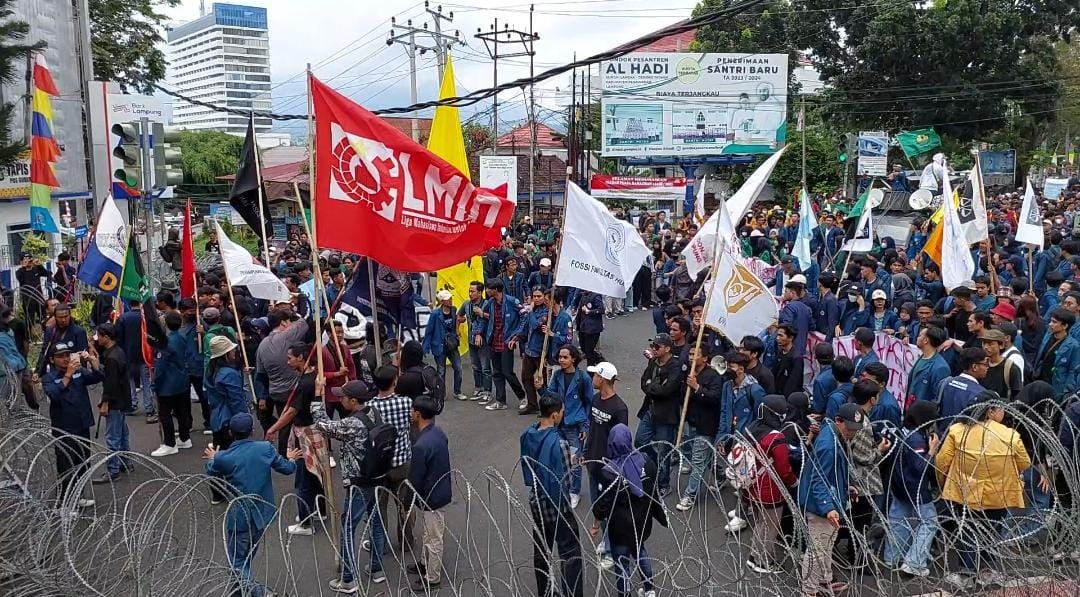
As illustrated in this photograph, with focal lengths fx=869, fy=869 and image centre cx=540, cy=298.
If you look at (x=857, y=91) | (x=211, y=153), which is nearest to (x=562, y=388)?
(x=857, y=91)

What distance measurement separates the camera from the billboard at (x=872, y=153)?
102 ft

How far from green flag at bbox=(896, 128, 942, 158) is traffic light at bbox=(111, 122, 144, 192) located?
31.2 metres

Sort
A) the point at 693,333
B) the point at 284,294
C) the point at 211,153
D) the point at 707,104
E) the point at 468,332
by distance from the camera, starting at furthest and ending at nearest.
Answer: the point at 211,153, the point at 707,104, the point at 468,332, the point at 284,294, the point at 693,333

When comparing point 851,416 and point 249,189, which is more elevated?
point 249,189

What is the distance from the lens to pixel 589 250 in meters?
9.78

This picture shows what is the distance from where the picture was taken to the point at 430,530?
6.29 m

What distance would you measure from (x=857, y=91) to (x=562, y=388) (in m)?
32.7

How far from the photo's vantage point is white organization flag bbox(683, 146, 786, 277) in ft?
30.8

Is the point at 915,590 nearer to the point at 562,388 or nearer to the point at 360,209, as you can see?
the point at 562,388

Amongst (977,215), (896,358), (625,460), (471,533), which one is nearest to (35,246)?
(471,533)

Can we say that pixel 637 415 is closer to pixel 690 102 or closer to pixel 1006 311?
pixel 1006 311

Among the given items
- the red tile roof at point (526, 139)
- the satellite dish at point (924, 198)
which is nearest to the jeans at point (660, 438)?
the satellite dish at point (924, 198)

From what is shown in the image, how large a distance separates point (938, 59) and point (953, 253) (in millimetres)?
28186

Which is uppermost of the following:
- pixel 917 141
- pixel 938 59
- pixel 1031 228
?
pixel 938 59
